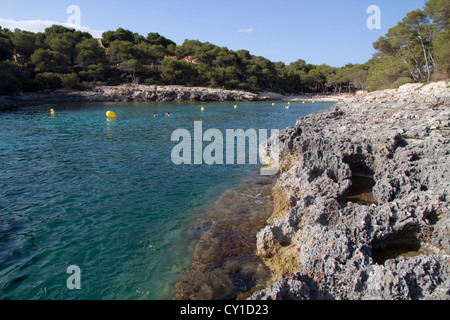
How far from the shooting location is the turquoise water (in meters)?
6.14

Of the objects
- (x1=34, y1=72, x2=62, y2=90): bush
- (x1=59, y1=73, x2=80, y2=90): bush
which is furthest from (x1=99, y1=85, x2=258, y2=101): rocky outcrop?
(x1=34, y1=72, x2=62, y2=90): bush

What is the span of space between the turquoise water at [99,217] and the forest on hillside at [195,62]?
34.0m

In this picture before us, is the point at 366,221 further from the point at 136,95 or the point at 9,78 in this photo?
the point at 136,95

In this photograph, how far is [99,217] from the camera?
8.93 m

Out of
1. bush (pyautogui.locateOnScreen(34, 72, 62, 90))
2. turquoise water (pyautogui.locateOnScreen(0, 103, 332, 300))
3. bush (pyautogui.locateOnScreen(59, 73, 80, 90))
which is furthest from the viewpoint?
bush (pyautogui.locateOnScreen(59, 73, 80, 90))

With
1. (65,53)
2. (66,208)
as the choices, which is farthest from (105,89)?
(66,208)

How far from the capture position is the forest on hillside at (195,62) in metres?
38.2

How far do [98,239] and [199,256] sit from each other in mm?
3076

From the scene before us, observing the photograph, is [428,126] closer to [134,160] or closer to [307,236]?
[307,236]

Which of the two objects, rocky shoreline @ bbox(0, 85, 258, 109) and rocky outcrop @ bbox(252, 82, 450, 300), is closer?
rocky outcrop @ bbox(252, 82, 450, 300)

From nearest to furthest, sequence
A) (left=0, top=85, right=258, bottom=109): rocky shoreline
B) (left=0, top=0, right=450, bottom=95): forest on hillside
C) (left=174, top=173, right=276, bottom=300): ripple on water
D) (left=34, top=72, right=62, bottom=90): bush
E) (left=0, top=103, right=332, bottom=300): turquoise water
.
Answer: (left=174, top=173, right=276, bottom=300): ripple on water, (left=0, top=103, right=332, bottom=300): turquoise water, (left=0, top=0, right=450, bottom=95): forest on hillside, (left=0, top=85, right=258, bottom=109): rocky shoreline, (left=34, top=72, right=62, bottom=90): bush

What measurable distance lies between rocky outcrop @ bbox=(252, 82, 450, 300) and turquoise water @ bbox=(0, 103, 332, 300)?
2849mm

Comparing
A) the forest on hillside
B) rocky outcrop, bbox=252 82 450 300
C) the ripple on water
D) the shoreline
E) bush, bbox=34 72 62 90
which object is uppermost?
the forest on hillside

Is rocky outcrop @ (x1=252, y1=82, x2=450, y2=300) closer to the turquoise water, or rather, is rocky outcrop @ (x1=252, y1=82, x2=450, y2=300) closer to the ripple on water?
the ripple on water
